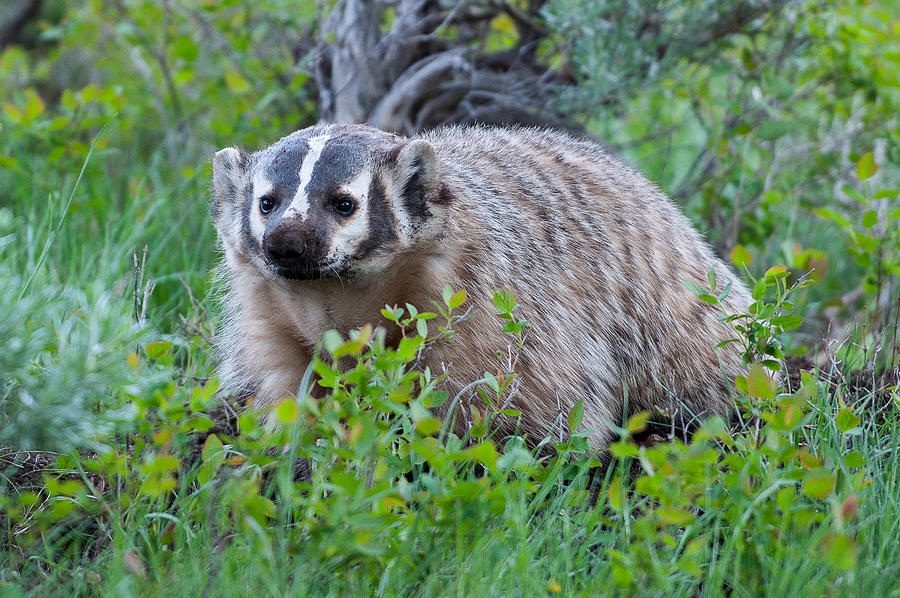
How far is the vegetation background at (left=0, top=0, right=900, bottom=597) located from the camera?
2037mm

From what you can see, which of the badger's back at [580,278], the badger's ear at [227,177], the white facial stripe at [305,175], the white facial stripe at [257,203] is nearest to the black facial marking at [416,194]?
the badger's back at [580,278]

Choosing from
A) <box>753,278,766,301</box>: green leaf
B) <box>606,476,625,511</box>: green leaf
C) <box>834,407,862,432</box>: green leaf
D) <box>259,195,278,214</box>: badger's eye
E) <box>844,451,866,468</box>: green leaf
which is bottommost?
<box>844,451,866,468</box>: green leaf

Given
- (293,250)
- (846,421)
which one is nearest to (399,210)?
(293,250)

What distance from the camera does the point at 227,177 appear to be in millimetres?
2898

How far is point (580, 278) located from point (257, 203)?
3.56 feet

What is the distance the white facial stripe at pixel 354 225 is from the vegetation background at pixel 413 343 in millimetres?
324

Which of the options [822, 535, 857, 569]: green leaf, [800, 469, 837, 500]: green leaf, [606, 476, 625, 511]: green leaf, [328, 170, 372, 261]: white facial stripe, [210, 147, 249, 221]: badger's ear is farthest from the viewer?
[210, 147, 249, 221]: badger's ear

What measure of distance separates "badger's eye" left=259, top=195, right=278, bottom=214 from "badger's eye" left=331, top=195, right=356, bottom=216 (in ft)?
0.54

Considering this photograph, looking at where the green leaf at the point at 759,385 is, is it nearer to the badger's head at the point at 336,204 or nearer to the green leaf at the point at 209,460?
the badger's head at the point at 336,204

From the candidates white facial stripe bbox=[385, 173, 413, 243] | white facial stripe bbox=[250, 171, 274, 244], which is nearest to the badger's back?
white facial stripe bbox=[385, 173, 413, 243]

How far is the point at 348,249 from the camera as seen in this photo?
8.38ft

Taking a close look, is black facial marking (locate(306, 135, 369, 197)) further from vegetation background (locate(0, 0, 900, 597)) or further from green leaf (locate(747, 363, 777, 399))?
green leaf (locate(747, 363, 777, 399))

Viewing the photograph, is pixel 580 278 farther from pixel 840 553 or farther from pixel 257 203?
pixel 840 553

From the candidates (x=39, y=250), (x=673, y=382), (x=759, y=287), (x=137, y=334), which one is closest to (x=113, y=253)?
(x=39, y=250)
